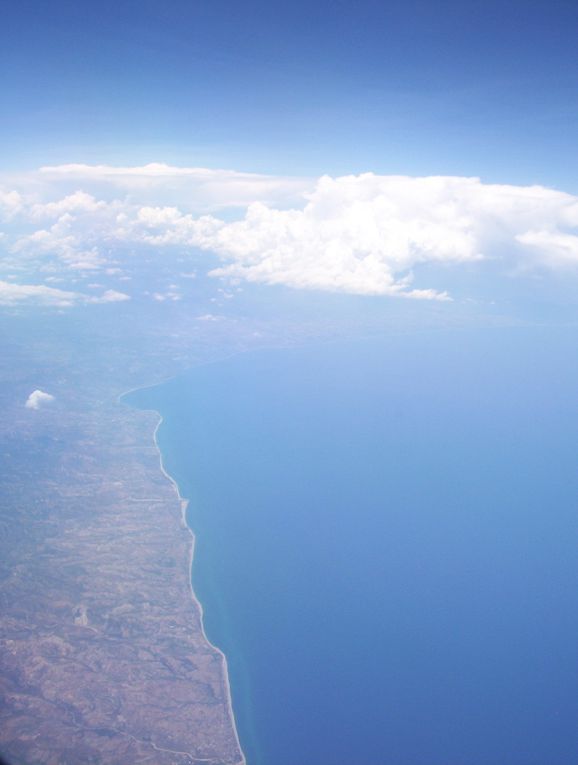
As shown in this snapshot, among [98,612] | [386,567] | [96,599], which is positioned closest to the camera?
[98,612]

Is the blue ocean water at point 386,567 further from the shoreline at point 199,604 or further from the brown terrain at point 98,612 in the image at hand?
the brown terrain at point 98,612

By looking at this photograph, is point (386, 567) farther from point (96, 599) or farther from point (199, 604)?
point (96, 599)

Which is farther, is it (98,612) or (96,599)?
(96,599)

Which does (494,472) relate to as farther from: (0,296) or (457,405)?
(0,296)

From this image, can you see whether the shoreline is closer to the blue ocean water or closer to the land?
the land

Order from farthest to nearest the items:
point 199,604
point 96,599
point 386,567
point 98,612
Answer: point 386,567, point 199,604, point 96,599, point 98,612

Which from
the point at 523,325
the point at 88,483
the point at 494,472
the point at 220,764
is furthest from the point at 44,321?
the point at 523,325

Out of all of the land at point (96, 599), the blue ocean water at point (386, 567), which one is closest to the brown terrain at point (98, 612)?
the land at point (96, 599)

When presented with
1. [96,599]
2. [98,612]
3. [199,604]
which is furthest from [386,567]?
[96,599]

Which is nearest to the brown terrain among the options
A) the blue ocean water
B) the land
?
the land
